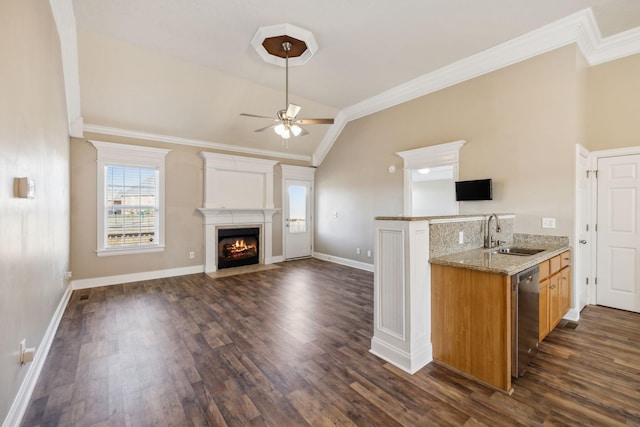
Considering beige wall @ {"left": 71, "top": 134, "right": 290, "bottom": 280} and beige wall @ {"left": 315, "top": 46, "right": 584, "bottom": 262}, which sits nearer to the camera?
beige wall @ {"left": 315, "top": 46, "right": 584, "bottom": 262}

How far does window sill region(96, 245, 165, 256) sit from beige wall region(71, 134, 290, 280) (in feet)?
0.22

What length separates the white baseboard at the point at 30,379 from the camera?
168 cm

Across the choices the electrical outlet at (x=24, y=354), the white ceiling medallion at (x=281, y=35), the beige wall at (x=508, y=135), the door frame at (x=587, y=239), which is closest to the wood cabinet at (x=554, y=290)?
the door frame at (x=587, y=239)

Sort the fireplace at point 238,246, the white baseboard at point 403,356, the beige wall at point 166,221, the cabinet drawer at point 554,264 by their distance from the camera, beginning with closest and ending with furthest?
the white baseboard at point 403,356, the cabinet drawer at point 554,264, the beige wall at point 166,221, the fireplace at point 238,246

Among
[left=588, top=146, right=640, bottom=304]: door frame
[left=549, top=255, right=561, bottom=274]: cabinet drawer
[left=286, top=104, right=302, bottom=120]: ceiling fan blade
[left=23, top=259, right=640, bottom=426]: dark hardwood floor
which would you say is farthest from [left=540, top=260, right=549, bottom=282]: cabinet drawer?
[left=286, top=104, right=302, bottom=120]: ceiling fan blade

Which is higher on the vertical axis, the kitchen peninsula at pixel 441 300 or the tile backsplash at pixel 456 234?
the tile backsplash at pixel 456 234

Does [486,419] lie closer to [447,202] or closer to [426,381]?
[426,381]

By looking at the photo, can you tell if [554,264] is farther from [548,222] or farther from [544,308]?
[548,222]

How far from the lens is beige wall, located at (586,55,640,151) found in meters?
3.44

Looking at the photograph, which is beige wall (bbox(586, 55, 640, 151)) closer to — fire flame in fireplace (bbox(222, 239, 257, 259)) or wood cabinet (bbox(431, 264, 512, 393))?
wood cabinet (bbox(431, 264, 512, 393))

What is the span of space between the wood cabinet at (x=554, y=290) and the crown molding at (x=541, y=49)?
2573mm

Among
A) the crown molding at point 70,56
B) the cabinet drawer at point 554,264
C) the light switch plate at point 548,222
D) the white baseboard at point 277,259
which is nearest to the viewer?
the cabinet drawer at point 554,264

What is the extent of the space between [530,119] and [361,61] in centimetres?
242

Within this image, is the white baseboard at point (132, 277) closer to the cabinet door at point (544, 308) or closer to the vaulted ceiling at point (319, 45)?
the vaulted ceiling at point (319, 45)
